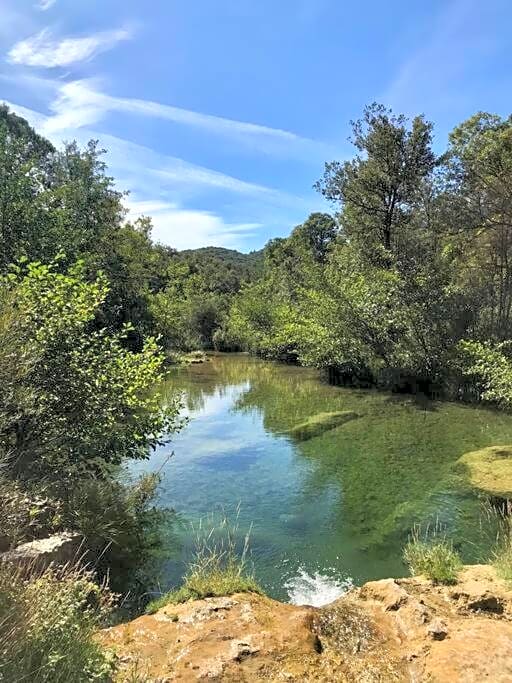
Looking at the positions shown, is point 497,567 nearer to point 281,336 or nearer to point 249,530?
point 249,530

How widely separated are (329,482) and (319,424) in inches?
213

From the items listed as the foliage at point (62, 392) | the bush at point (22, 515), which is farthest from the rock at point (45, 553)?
the foliage at point (62, 392)

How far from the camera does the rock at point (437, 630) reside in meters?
4.49

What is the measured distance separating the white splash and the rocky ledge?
0.97 m

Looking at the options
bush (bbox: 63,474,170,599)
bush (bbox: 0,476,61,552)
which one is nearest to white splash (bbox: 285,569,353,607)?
bush (bbox: 63,474,170,599)

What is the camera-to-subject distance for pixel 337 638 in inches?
183

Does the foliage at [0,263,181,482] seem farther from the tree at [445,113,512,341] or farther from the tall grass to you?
the tree at [445,113,512,341]

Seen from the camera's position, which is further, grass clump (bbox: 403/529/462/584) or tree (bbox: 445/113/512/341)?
tree (bbox: 445/113/512/341)

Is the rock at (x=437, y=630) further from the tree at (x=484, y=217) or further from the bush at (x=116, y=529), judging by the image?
the tree at (x=484, y=217)

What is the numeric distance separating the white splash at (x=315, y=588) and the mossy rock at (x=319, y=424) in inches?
324

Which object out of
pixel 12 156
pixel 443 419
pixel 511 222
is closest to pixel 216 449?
pixel 443 419

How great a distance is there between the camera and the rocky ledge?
13.2ft

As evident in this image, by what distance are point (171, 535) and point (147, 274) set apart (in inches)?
1067

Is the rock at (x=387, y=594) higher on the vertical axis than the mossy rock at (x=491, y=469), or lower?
higher
